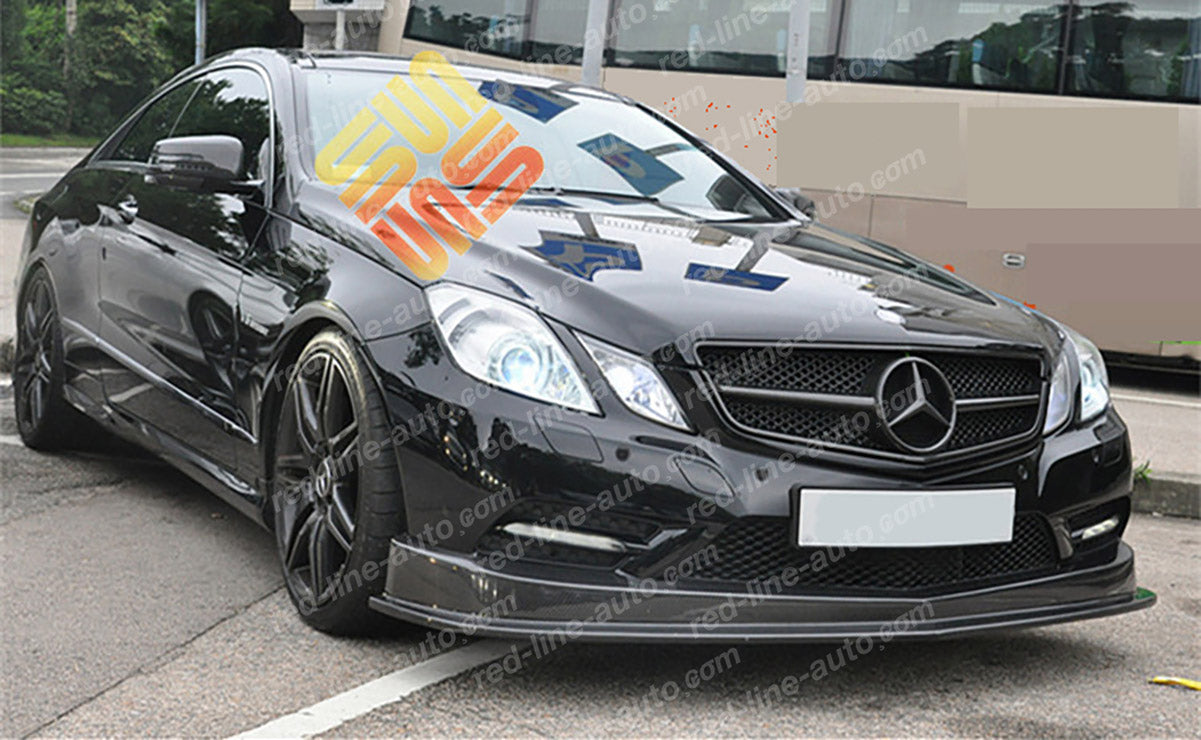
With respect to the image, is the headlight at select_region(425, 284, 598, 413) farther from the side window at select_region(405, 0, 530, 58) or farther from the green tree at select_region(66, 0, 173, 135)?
the green tree at select_region(66, 0, 173, 135)

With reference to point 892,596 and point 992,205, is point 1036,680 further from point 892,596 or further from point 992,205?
point 992,205

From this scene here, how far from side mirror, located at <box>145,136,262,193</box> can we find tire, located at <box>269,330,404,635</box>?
0.82 meters

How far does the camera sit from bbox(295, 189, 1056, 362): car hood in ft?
11.6

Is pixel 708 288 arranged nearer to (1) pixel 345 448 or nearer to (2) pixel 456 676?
(1) pixel 345 448

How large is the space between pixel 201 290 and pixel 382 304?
1.08m

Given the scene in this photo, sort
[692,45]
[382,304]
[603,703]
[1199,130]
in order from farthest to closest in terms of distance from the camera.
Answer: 1. [692,45]
2. [1199,130]
3. [382,304]
4. [603,703]

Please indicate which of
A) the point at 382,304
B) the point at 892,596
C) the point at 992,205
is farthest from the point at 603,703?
the point at 992,205

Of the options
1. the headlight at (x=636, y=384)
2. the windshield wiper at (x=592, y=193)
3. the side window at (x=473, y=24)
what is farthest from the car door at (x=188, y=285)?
the side window at (x=473, y=24)

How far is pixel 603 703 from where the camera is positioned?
3.50 m

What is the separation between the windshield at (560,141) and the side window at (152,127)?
0.93 metres

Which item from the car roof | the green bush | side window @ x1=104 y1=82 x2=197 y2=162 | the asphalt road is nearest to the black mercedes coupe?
the asphalt road

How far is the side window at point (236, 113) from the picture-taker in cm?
471

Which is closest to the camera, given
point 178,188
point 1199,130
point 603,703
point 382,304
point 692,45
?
point 603,703

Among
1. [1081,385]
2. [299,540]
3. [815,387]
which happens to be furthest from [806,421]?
[299,540]
